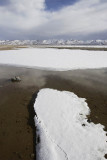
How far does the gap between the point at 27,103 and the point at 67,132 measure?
5.35 meters

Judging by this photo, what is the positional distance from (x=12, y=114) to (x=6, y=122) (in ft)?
3.80

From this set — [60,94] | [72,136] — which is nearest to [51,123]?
[72,136]

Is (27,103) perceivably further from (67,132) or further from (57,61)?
(57,61)

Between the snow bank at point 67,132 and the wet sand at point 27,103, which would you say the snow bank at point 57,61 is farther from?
the snow bank at point 67,132

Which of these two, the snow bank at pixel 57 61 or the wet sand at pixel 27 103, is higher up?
the snow bank at pixel 57 61

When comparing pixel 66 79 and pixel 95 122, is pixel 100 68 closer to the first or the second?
pixel 66 79

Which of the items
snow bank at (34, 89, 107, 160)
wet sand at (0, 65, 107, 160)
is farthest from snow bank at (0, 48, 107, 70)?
snow bank at (34, 89, 107, 160)

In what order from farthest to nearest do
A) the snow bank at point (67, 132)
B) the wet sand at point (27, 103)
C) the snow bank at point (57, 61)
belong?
the snow bank at point (57, 61) → the wet sand at point (27, 103) → the snow bank at point (67, 132)

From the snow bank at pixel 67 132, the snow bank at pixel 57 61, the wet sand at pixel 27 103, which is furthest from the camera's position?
the snow bank at pixel 57 61

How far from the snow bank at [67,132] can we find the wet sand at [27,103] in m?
0.57

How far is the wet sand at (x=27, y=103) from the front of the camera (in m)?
8.90

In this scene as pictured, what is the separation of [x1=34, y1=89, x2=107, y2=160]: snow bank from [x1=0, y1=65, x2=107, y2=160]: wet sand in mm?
566

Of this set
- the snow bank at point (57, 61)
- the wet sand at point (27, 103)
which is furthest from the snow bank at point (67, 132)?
the snow bank at point (57, 61)

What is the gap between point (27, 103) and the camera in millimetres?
14031
